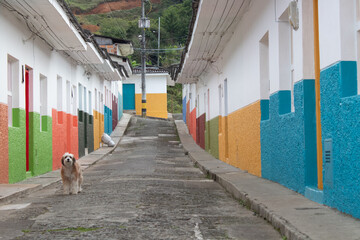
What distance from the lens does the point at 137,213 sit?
24.4 feet

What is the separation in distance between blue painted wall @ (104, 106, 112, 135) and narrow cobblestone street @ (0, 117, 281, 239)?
1877 cm

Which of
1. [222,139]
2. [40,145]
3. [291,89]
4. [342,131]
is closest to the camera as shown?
[342,131]

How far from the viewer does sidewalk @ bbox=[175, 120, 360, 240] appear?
5.29 meters

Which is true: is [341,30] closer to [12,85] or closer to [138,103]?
[12,85]

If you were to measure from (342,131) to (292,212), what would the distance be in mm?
1146

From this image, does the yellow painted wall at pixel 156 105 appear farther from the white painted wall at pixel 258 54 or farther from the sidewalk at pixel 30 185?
the white painted wall at pixel 258 54

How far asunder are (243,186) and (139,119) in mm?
32028

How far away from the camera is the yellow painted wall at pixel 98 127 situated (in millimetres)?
27236

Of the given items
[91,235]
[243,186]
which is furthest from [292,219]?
[243,186]

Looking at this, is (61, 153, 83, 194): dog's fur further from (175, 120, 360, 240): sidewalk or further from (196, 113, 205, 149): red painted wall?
(196, 113, 205, 149): red painted wall

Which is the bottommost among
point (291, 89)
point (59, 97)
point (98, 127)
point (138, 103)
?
point (98, 127)

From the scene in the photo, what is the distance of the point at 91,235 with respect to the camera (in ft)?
19.4

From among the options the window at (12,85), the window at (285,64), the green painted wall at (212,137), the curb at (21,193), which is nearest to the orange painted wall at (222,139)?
the green painted wall at (212,137)

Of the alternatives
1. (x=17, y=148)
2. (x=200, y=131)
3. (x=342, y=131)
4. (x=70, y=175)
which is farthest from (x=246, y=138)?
(x=200, y=131)
